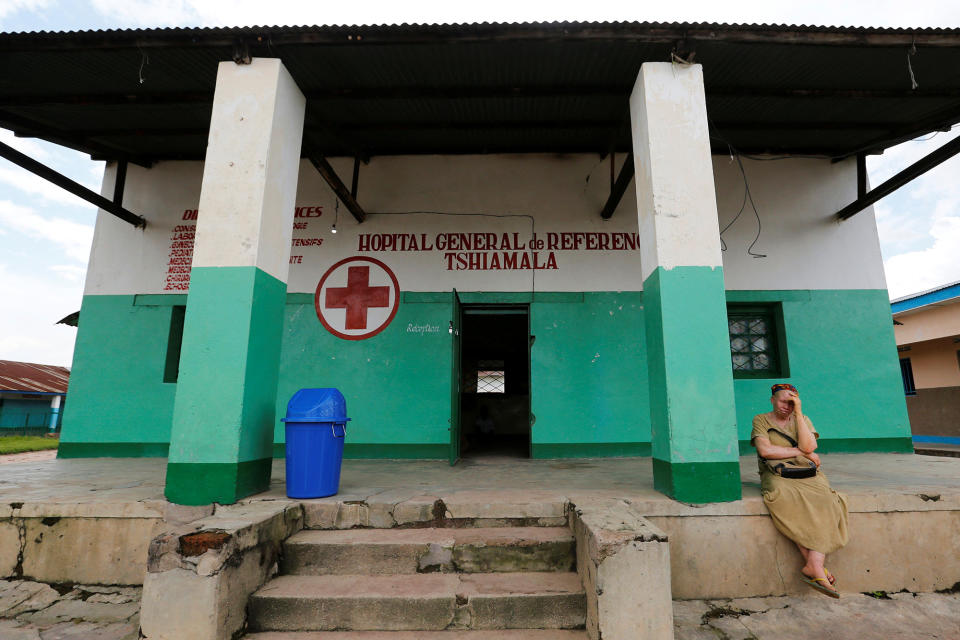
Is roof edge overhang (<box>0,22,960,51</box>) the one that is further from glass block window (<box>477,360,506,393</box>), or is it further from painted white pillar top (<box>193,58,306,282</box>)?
glass block window (<box>477,360,506,393</box>)

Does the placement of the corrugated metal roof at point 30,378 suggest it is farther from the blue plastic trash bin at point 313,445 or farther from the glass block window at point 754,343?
the glass block window at point 754,343

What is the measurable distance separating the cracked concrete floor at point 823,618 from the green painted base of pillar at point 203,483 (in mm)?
2563

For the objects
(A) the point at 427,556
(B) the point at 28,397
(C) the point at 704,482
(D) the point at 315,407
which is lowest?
(A) the point at 427,556

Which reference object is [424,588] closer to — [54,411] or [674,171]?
[674,171]

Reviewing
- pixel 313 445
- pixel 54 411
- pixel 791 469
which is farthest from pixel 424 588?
pixel 54 411

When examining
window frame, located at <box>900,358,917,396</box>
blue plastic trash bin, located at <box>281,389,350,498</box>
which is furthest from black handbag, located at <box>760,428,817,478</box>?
window frame, located at <box>900,358,917,396</box>

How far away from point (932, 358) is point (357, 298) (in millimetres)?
14030

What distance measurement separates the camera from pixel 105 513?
2758mm

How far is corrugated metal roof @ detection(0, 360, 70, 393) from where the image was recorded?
1609cm

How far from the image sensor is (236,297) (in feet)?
10.0

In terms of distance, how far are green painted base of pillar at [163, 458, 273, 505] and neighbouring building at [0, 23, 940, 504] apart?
0.33 meters

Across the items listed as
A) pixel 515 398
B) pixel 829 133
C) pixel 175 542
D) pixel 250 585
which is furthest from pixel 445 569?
pixel 515 398

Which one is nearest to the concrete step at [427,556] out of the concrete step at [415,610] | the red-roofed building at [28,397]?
the concrete step at [415,610]

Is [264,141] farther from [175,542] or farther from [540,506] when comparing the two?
[540,506]
